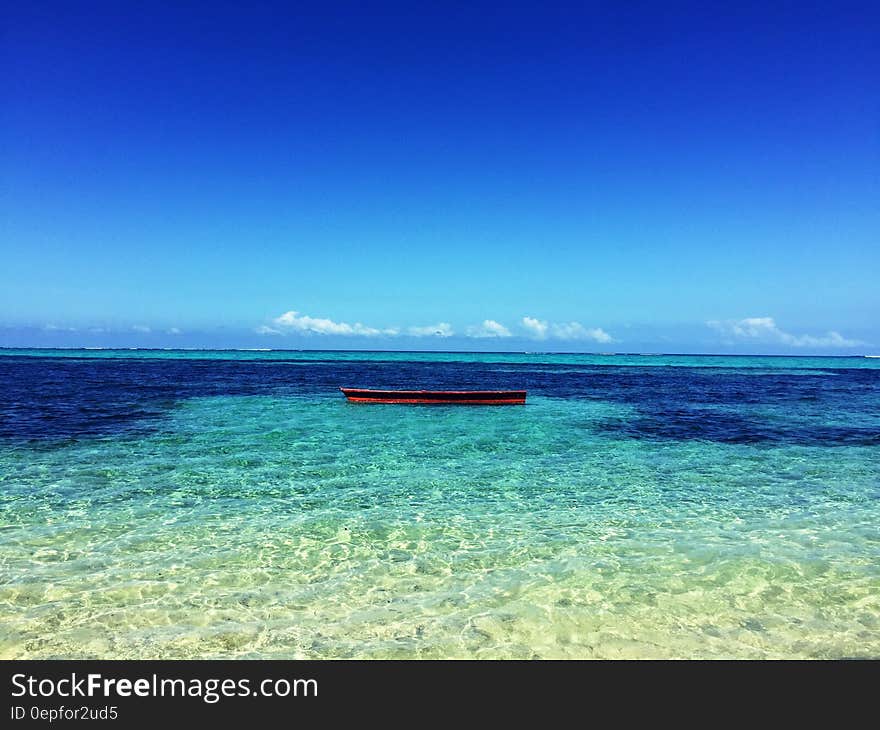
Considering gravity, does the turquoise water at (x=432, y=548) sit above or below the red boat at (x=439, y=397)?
below

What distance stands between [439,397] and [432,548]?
25065 mm

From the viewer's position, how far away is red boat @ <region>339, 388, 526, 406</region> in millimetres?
34625

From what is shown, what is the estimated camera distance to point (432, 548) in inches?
376

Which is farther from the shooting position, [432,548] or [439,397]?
[439,397]

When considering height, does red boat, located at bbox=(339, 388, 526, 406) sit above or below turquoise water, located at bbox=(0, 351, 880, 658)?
above

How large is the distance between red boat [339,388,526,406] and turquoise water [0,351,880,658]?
44.2 feet

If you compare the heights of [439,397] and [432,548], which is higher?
[439,397]

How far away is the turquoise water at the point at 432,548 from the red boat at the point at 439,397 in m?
13.5

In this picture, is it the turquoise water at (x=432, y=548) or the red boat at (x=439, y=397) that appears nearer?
the turquoise water at (x=432, y=548)

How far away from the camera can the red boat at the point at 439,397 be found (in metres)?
34.6

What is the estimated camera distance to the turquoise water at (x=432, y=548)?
6668 millimetres
